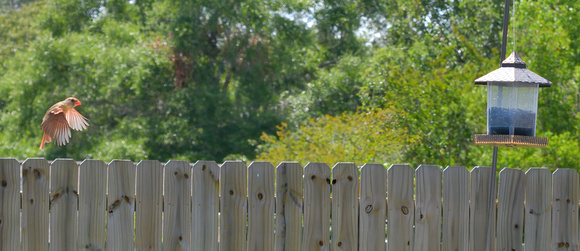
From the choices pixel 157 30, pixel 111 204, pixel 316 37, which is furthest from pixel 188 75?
pixel 111 204

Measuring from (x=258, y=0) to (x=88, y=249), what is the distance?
A: 39.1 feet

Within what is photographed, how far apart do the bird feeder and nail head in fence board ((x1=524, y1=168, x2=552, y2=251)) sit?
46 cm

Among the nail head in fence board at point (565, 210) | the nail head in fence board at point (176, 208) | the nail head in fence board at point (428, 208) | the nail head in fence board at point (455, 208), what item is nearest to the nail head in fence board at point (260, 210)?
the nail head in fence board at point (176, 208)

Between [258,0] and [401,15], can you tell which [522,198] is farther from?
[258,0]

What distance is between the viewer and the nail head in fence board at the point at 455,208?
392 cm

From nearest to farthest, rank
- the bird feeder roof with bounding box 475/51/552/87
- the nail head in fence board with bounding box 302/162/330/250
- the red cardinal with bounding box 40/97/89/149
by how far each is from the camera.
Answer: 1. the bird feeder roof with bounding box 475/51/552/87
2. the nail head in fence board with bounding box 302/162/330/250
3. the red cardinal with bounding box 40/97/89/149

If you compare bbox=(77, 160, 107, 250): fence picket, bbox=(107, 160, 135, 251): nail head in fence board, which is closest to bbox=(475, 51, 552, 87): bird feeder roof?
bbox=(107, 160, 135, 251): nail head in fence board

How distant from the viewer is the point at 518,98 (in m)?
3.61

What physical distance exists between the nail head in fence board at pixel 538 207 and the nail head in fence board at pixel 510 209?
0.04 meters

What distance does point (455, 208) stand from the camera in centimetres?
393

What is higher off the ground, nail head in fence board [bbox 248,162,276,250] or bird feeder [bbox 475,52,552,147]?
bird feeder [bbox 475,52,552,147]

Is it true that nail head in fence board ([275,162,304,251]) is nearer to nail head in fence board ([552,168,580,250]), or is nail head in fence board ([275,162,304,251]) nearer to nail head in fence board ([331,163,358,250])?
nail head in fence board ([331,163,358,250])

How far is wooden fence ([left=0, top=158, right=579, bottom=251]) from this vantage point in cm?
389

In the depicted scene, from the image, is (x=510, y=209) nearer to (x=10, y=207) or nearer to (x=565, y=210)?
(x=565, y=210)
